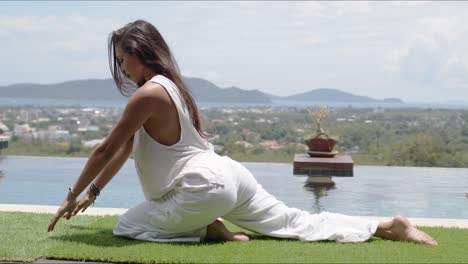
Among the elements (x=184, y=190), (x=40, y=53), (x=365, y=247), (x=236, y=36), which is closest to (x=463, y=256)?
(x=365, y=247)

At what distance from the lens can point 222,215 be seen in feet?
10.3

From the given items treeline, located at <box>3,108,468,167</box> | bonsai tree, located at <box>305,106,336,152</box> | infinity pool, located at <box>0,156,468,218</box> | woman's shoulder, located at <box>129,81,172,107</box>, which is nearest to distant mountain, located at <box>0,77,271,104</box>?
treeline, located at <box>3,108,468,167</box>

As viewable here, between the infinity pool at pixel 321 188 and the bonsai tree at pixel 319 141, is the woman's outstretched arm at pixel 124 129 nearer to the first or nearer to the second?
the infinity pool at pixel 321 188

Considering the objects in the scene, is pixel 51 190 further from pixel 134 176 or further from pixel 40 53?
pixel 40 53

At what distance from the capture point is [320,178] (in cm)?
789

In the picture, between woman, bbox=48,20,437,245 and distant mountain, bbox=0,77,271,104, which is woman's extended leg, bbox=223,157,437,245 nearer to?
woman, bbox=48,20,437,245

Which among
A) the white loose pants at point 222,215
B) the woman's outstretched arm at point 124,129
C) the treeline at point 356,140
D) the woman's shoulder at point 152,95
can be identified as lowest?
the treeline at point 356,140

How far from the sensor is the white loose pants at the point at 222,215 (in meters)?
3.02

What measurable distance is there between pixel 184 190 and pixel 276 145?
42.1 ft

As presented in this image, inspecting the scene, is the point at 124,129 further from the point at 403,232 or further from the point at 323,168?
the point at 323,168

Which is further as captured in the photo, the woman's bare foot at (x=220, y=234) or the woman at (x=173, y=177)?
the woman's bare foot at (x=220, y=234)

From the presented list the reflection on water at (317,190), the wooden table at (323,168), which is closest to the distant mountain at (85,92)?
the reflection on water at (317,190)

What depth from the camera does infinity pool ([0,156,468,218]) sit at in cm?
659

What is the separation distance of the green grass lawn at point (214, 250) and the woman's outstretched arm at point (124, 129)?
0.22m
